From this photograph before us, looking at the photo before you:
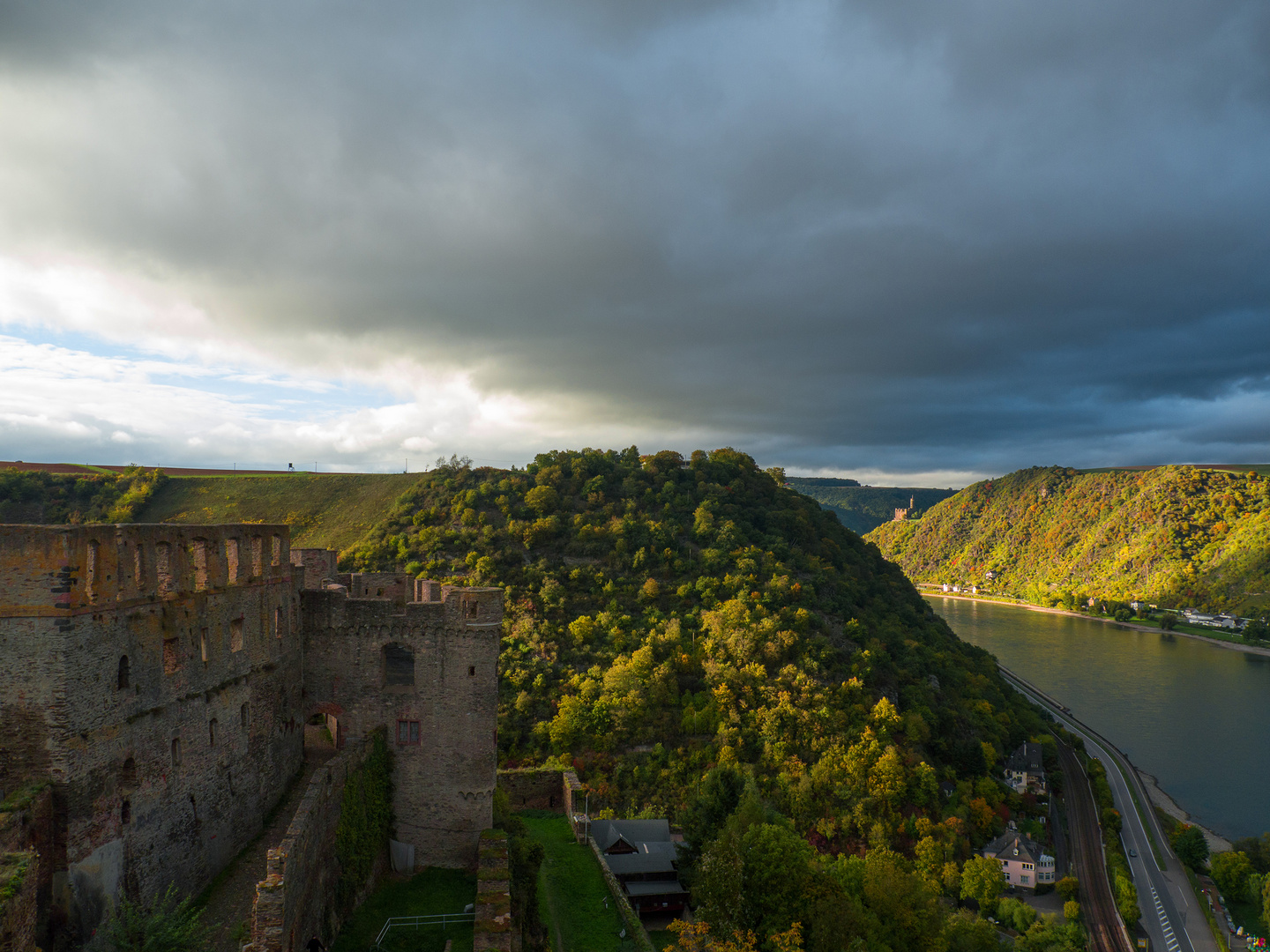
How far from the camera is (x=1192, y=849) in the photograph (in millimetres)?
53656

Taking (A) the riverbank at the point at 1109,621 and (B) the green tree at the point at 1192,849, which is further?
(A) the riverbank at the point at 1109,621

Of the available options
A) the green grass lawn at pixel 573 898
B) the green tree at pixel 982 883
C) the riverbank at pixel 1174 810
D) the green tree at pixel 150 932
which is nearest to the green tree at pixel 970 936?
the green tree at pixel 982 883

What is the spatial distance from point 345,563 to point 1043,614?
545ft

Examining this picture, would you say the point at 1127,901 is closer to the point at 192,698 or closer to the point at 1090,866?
the point at 1090,866

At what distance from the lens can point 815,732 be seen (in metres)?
46.4

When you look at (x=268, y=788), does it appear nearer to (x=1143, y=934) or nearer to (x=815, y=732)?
(x=815, y=732)

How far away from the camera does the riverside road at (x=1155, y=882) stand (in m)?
45.2

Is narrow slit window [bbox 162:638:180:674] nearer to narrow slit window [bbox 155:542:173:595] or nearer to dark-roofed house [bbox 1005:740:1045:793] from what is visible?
narrow slit window [bbox 155:542:173:595]

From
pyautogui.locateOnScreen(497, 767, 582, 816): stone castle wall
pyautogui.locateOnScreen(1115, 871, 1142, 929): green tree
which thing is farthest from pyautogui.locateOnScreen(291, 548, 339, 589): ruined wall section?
pyautogui.locateOnScreen(1115, 871, 1142, 929): green tree

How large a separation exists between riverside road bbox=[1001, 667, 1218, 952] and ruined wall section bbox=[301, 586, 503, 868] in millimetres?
50807

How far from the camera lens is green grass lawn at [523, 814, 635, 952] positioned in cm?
2208

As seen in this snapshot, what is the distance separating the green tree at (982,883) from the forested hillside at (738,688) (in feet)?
2.07

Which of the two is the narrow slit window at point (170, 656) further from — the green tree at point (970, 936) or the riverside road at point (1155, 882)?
the riverside road at point (1155, 882)

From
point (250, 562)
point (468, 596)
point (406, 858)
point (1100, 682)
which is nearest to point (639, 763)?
point (406, 858)
